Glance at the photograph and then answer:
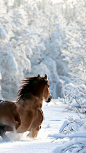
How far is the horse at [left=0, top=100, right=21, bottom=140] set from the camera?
585cm

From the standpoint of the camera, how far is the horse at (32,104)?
6.11m

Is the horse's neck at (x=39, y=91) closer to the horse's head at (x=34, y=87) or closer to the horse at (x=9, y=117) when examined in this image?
the horse's head at (x=34, y=87)

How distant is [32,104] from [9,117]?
2.02ft

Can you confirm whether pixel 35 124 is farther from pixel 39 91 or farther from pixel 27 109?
pixel 39 91

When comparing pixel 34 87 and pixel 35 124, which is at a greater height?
pixel 34 87

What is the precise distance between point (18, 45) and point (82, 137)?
32.7 meters

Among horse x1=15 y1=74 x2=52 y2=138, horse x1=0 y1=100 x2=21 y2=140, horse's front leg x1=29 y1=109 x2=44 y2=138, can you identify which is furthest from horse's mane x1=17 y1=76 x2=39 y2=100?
horse x1=0 y1=100 x2=21 y2=140

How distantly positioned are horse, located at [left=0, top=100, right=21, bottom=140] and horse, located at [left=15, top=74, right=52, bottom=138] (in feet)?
0.38

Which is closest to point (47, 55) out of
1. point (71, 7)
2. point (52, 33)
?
point (52, 33)

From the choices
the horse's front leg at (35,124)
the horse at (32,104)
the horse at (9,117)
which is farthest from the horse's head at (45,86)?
the horse at (9,117)

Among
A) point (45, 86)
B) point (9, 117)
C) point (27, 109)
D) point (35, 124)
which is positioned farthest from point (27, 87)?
point (9, 117)

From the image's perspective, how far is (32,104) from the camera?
20.9ft

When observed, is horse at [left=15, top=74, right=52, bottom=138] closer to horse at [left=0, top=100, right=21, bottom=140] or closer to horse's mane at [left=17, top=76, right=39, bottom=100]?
horse's mane at [left=17, top=76, right=39, bottom=100]

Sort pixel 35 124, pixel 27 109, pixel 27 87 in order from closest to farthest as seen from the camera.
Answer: pixel 27 109, pixel 35 124, pixel 27 87
